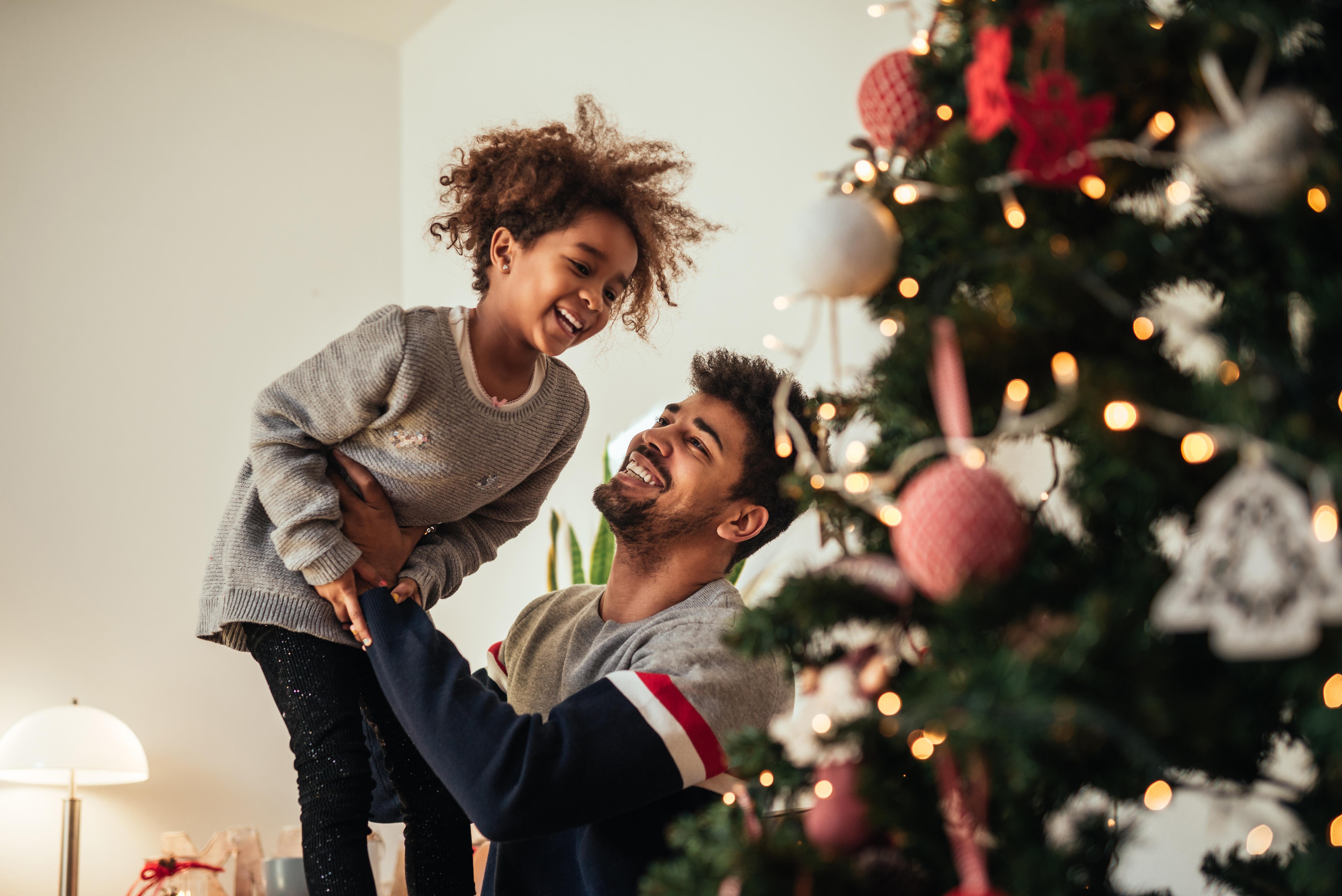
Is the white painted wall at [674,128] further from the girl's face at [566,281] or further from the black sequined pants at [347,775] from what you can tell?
the black sequined pants at [347,775]

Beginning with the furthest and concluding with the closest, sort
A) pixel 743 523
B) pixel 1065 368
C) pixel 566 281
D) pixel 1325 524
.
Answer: pixel 743 523
pixel 566 281
pixel 1065 368
pixel 1325 524

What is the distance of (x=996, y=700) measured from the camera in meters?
0.47

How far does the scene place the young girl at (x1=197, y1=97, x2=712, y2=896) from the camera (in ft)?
4.39

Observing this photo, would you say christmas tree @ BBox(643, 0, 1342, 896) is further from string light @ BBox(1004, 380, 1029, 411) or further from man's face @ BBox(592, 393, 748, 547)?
man's face @ BBox(592, 393, 748, 547)

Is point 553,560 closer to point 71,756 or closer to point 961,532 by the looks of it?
point 71,756

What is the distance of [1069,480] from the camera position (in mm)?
601

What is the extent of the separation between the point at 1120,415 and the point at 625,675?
33.6 inches

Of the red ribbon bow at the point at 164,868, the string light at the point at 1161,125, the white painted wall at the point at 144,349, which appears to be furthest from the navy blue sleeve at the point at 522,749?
the white painted wall at the point at 144,349

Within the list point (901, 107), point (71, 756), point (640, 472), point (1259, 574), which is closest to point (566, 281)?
point (640, 472)

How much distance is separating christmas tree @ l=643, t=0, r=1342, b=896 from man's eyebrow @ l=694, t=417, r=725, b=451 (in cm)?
87

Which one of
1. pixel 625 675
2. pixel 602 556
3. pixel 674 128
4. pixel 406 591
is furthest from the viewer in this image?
pixel 674 128

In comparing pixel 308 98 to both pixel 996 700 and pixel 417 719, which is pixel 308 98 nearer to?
pixel 417 719

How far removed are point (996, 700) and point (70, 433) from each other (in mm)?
3227

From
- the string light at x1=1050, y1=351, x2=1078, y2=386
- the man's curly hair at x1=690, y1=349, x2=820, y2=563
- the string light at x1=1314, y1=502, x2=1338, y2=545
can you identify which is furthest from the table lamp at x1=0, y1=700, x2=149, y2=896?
the string light at x1=1314, y1=502, x2=1338, y2=545
